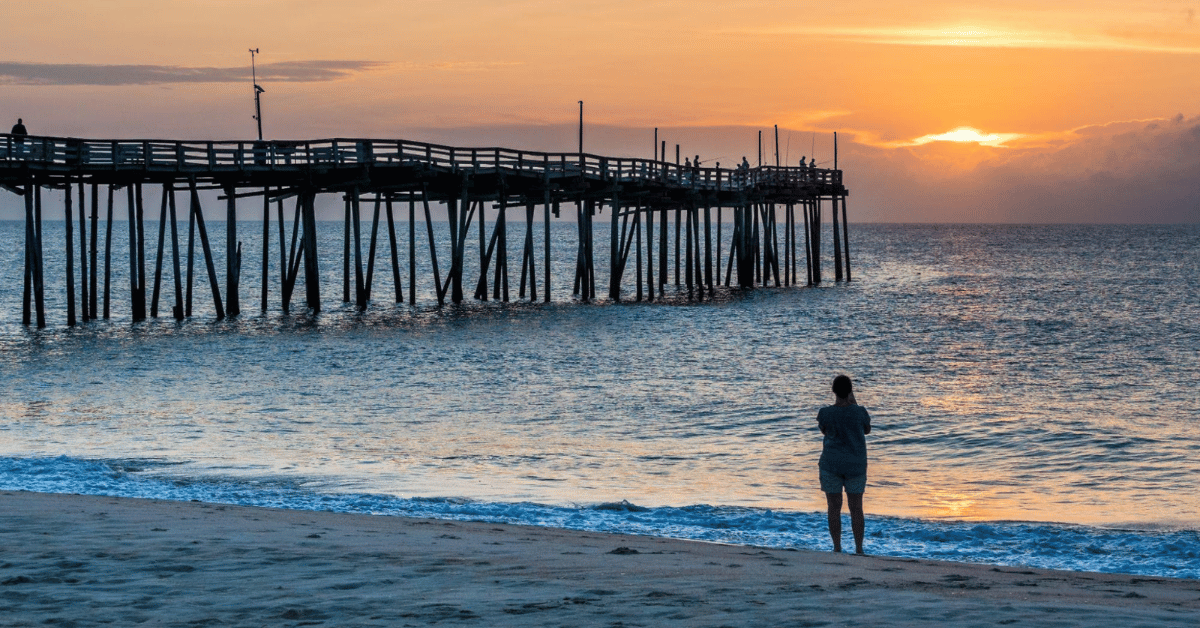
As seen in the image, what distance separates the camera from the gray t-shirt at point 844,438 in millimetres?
9391

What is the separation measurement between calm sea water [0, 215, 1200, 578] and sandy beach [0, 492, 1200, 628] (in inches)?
84.7

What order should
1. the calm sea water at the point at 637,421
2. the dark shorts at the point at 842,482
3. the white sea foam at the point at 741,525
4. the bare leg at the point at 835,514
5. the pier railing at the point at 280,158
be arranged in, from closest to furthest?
1. the dark shorts at the point at 842,482
2. the bare leg at the point at 835,514
3. the white sea foam at the point at 741,525
4. the calm sea water at the point at 637,421
5. the pier railing at the point at 280,158

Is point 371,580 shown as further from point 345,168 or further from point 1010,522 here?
point 345,168

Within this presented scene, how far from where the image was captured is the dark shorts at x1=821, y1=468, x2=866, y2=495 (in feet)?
31.3

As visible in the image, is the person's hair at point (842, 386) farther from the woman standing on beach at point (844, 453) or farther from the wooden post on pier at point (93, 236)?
the wooden post on pier at point (93, 236)

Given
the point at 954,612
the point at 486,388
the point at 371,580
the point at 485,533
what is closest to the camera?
the point at 954,612

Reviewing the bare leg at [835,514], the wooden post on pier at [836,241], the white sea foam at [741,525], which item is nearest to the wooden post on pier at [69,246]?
the white sea foam at [741,525]

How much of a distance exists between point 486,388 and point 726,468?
829cm

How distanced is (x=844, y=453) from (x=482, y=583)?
315 cm

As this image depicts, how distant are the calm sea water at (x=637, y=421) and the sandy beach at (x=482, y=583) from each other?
2.15 metres

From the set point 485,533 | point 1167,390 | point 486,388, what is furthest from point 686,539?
point 1167,390

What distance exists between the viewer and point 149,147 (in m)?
32.2

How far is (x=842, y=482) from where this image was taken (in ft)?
31.5

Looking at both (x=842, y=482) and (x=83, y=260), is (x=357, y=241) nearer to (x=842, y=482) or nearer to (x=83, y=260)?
(x=83, y=260)
